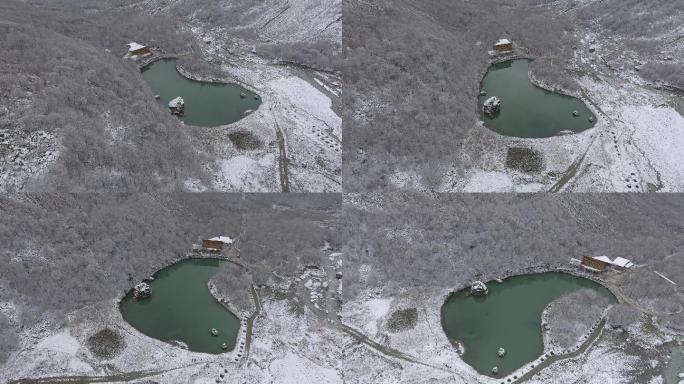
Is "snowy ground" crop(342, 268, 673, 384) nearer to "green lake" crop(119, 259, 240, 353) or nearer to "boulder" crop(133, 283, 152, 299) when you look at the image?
"green lake" crop(119, 259, 240, 353)

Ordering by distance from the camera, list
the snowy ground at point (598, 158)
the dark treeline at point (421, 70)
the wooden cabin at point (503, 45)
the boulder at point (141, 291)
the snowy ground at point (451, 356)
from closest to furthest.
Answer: the snowy ground at point (451, 356)
the boulder at point (141, 291)
the snowy ground at point (598, 158)
the dark treeline at point (421, 70)
the wooden cabin at point (503, 45)

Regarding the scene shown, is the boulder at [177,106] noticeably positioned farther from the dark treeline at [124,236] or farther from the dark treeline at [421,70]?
the dark treeline at [421,70]

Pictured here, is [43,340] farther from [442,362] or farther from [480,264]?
[480,264]

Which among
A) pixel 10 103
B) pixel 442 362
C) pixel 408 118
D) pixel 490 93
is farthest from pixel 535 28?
pixel 10 103

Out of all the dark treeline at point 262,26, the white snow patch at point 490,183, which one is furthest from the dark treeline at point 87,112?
the white snow patch at point 490,183

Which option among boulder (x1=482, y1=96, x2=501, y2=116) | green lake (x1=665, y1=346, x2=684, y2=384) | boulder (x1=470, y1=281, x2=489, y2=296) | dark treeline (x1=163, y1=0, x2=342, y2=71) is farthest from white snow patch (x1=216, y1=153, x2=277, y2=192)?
green lake (x1=665, y1=346, x2=684, y2=384)
